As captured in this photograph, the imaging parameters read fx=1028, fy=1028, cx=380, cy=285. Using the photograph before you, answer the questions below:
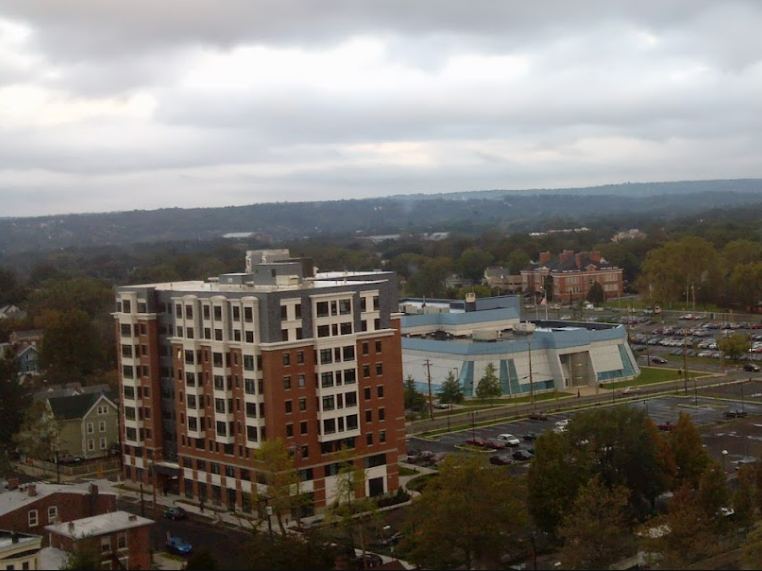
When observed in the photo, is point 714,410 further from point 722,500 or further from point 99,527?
point 99,527

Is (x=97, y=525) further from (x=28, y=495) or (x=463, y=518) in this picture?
(x=463, y=518)

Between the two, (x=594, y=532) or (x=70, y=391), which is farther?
(x=70, y=391)

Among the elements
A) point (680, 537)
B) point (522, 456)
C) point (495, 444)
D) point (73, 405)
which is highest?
point (73, 405)

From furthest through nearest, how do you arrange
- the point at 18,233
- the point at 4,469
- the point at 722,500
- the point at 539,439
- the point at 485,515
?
the point at 18,233 < the point at 4,469 < the point at 539,439 < the point at 722,500 < the point at 485,515

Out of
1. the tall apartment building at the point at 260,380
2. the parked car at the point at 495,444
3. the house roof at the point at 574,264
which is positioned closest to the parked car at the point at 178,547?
the tall apartment building at the point at 260,380

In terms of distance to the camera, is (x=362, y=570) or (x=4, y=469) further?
(x=4, y=469)

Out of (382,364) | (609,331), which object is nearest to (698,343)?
(609,331)

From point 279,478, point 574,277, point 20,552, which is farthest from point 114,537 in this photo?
point 574,277

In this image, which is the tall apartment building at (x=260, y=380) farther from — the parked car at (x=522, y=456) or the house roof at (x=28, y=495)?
the parked car at (x=522, y=456)
